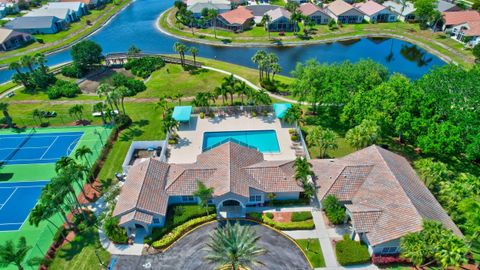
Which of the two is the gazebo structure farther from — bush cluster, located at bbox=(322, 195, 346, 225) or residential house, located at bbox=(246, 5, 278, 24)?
residential house, located at bbox=(246, 5, 278, 24)

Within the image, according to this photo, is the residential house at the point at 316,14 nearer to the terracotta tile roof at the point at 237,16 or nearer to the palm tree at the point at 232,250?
the terracotta tile roof at the point at 237,16

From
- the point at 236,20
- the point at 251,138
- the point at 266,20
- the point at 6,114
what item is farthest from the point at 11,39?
the point at 251,138

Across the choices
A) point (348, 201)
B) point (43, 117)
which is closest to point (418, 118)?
point (348, 201)

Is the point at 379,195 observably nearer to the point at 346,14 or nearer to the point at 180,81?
the point at 180,81

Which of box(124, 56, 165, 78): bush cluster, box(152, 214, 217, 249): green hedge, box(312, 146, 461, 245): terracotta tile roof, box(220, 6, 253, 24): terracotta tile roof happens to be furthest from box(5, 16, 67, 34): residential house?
box(312, 146, 461, 245): terracotta tile roof

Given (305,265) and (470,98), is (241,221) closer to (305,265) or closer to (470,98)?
(305,265)

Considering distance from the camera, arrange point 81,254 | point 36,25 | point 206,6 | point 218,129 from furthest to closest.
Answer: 1. point 206,6
2. point 36,25
3. point 218,129
4. point 81,254
